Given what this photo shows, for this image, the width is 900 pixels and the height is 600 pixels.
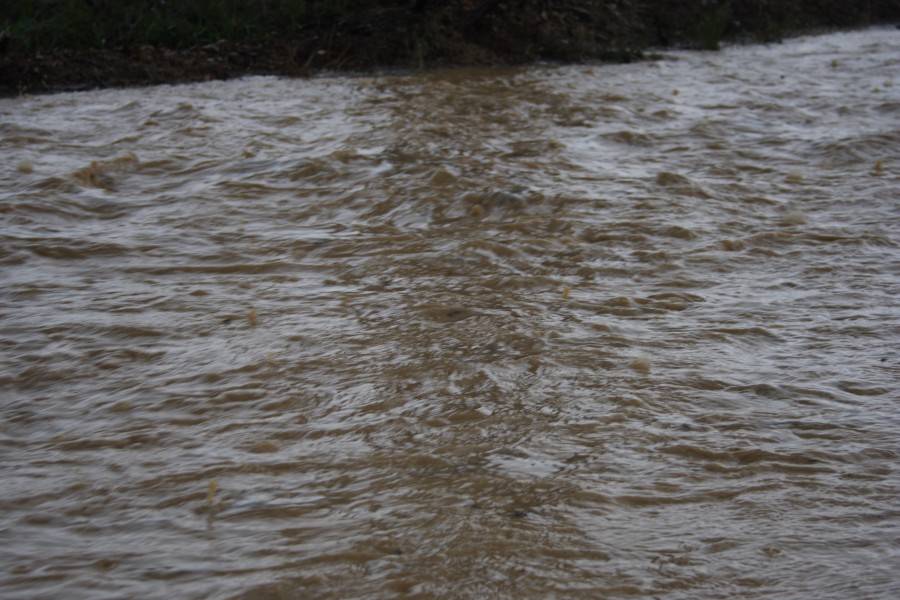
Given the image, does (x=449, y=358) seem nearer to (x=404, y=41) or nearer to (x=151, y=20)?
→ (x=404, y=41)

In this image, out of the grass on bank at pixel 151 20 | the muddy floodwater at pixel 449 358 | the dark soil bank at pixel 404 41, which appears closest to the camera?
the muddy floodwater at pixel 449 358

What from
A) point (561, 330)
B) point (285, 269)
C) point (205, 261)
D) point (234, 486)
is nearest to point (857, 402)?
point (561, 330)

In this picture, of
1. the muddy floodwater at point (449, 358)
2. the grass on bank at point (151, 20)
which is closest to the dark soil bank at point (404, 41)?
the grass on bank at point (151, 20)

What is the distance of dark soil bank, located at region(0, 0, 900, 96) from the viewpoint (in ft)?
28.1

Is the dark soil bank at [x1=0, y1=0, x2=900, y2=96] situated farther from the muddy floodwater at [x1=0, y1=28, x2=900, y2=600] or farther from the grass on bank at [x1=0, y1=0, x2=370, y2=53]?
the muddy floodwater at [x1=0, y1=28, x2=900, y2=600]

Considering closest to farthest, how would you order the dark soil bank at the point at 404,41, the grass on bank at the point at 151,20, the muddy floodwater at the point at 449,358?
the muddy floodwater at the point at 449,358, the dark soil bank at the point at 404,41, the grass on bank at the point at 151,20

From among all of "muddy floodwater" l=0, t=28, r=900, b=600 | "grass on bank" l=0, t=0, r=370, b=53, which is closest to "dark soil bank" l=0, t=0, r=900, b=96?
"grass on bank" l=0, t=0, r=370, b=53

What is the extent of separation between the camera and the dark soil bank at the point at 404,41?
28.1 feet

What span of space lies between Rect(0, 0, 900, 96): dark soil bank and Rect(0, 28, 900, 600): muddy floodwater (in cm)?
174

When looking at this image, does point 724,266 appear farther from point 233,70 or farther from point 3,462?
point 233,70

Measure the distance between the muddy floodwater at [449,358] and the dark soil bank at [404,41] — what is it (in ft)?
5.71

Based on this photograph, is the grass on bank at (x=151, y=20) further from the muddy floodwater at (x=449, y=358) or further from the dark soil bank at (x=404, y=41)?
the muddy floodwater at (x=449, y=358)

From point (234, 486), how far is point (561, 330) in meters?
1.54

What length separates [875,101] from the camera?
25.4 ft
